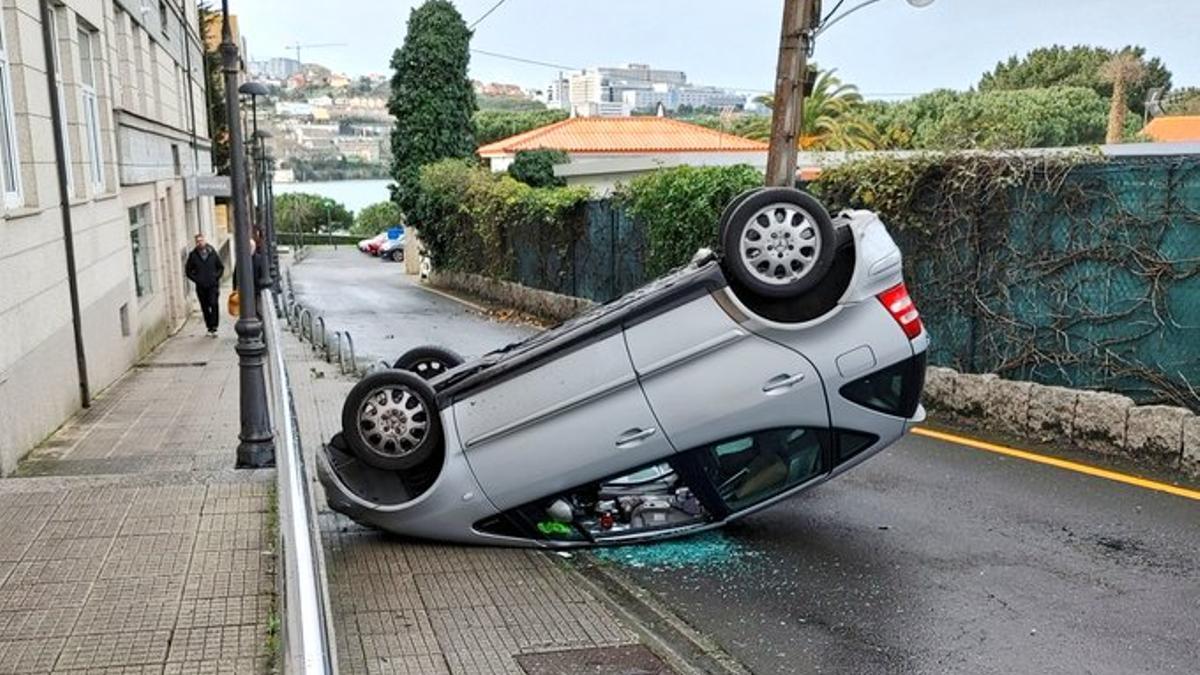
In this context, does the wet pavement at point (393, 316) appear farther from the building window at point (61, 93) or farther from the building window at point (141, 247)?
the building window at point (61, 93)

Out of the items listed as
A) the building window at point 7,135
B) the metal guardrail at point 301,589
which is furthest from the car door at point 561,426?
the building window at point 7,135

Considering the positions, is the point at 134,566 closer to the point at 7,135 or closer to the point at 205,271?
the point at 7,135

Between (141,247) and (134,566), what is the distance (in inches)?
549

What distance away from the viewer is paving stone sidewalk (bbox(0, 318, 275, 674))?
166 inches

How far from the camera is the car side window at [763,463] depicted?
587 cm

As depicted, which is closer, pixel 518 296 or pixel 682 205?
pixel 682 205

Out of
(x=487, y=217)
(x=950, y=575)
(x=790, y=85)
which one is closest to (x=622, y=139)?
(x=487, y=217)

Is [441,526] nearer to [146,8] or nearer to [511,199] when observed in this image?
[146,8]

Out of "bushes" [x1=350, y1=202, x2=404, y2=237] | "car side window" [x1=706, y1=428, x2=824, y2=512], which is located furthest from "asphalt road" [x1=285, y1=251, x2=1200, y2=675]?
"bushes" [x1=350, y1=202, x2=404, y2=237]

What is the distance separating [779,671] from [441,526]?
2313 millimetres

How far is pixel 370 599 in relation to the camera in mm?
5348

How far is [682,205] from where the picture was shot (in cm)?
1484

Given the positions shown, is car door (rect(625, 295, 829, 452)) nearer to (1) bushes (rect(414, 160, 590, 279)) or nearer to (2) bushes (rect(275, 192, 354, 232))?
(1) bushes (rect(414, 160, 590, 279))

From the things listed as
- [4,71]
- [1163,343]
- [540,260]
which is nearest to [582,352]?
[1163,343]
